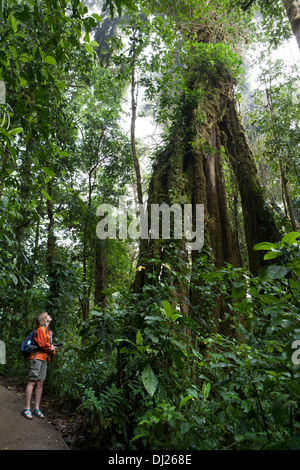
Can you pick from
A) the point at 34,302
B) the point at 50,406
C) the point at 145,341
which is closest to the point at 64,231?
the point at 34,302

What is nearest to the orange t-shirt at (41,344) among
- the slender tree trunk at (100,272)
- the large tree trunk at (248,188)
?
the large tree trunk at (248,188)

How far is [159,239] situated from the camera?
450cm

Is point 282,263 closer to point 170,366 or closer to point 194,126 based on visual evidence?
point 170,366

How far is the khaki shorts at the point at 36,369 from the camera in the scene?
11.9ft

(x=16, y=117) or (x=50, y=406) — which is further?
(x=50, y=406)

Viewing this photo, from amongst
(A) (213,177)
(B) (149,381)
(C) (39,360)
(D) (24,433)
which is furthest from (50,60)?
(A) (213,177)

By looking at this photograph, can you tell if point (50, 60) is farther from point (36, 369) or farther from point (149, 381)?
point (36, 369)

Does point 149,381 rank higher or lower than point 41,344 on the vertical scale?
higher

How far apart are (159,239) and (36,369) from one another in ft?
7.97

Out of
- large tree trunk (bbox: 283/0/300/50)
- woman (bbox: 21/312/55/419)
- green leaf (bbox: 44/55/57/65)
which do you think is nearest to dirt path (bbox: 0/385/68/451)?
woman (bbox: 21/312/55/419)

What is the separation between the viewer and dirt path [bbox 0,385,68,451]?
282 cm

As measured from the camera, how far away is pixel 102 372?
3805 millimetres

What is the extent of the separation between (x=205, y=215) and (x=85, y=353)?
3.62m

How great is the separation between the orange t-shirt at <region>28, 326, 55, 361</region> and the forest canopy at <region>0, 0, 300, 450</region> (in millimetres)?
650
